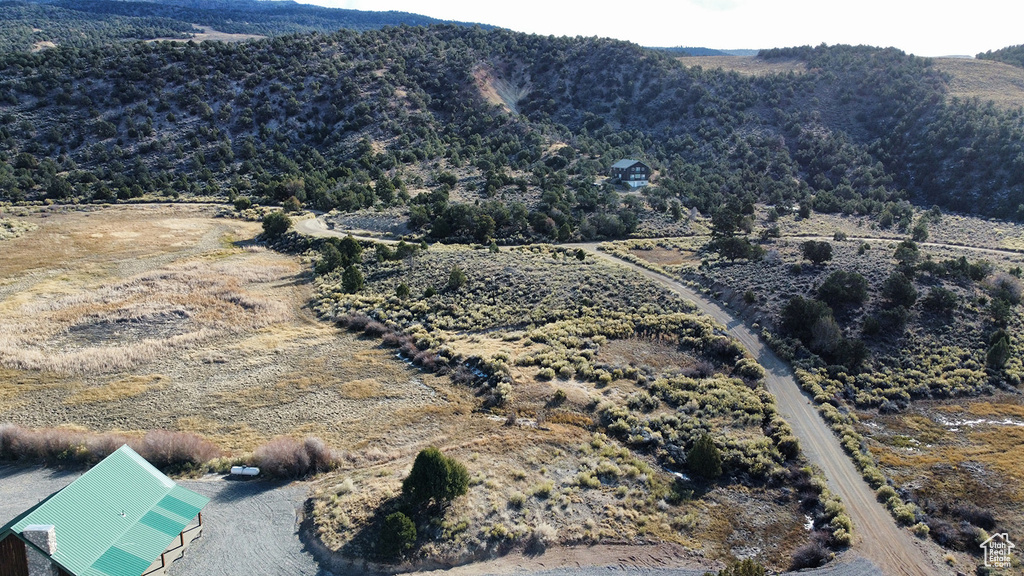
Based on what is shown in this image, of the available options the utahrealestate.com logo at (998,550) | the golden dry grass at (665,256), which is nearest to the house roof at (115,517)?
the utahrealestate.com logo at (998,550)

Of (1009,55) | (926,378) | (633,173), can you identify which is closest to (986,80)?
(1009,55)

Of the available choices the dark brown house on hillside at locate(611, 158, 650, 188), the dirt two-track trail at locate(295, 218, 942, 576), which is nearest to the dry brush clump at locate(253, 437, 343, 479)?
the dirt two-track trail at locate(295, 218, 942, 576)

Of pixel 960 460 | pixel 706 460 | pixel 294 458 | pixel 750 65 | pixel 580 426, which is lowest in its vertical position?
pixel 294 458

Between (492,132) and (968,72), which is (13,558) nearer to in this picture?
(492,132)

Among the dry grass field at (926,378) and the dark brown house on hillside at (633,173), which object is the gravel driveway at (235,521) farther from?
the dark brown house on hillside at (633,173)

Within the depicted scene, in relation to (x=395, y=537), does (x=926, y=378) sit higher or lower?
higher

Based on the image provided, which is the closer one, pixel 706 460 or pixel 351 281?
pixel 706 460

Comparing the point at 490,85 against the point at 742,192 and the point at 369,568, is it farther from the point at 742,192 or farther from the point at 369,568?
the point at 369,568

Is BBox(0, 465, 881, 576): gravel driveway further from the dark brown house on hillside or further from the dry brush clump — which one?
the dark brown house on hillside
